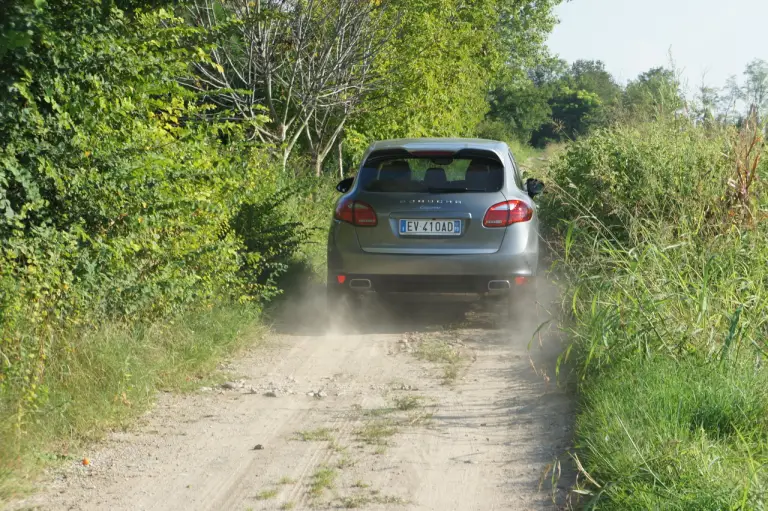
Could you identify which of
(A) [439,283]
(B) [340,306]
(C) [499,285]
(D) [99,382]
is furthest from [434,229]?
(D) [99,382]

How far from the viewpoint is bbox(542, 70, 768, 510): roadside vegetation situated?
408cm

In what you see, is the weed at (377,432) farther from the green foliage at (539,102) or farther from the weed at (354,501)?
the green foliage at (539,102)

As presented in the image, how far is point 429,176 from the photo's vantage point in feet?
28.6

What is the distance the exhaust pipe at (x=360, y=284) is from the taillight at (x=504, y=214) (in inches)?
47.4

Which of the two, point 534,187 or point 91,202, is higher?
point 91,202

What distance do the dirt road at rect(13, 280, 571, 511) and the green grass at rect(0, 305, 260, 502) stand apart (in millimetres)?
143

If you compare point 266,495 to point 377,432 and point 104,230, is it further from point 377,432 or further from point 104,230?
point 104,230

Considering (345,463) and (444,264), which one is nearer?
(345,463)

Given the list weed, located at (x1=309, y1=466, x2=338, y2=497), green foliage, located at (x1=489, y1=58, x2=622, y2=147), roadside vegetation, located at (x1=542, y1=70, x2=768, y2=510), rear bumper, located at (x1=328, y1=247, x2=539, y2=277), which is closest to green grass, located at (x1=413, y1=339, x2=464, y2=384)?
rear bumper, located at (x1=328, y1=247, x2=539, y2=277)

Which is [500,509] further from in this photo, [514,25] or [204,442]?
[514,25]

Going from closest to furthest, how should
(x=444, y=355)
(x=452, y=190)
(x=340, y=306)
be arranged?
(x=444, y=355) < (x=452, y=190) < (x=340, y=306)

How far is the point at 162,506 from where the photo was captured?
170 inches

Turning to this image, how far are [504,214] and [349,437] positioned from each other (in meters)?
3.65

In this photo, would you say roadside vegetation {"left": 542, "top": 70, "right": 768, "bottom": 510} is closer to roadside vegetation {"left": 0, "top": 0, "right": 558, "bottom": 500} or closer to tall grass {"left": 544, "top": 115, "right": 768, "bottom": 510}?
tall grass {"left": 544, "top": 115, "right": 768, "bottom": 510}
